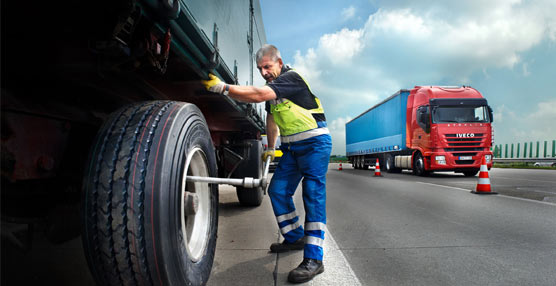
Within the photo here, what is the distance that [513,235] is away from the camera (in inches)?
129

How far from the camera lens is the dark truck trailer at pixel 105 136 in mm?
1372

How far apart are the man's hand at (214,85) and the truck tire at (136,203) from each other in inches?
28.2

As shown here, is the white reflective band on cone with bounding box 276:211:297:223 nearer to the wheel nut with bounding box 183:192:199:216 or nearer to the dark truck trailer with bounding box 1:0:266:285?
the dark truck trailer with bounding box 1:0:266:285

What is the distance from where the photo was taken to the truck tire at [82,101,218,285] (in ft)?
4.53

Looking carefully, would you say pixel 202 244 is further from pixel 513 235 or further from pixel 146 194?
pixel 513 235

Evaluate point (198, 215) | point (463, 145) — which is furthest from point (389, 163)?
point (198, 215)

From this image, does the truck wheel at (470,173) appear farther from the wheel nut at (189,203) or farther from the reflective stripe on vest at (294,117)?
the wheel nut at (189,203)

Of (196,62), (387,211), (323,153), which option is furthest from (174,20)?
(387,211)

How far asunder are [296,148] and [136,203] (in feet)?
4.96

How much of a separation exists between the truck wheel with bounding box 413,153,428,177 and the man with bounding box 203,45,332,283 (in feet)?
35.0

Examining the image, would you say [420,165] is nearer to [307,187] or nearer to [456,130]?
[456,130]

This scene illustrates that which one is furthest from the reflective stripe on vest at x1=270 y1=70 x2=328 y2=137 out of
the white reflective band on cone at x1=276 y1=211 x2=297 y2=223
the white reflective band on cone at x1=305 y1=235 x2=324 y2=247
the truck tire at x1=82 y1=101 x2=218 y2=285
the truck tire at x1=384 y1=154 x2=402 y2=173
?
the truck tire at x1=384 y1=154 x2=402 y2=173

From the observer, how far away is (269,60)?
8.93 ft

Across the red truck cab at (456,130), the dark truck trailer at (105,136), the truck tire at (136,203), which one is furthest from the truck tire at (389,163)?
the truck tire at (136,203)
